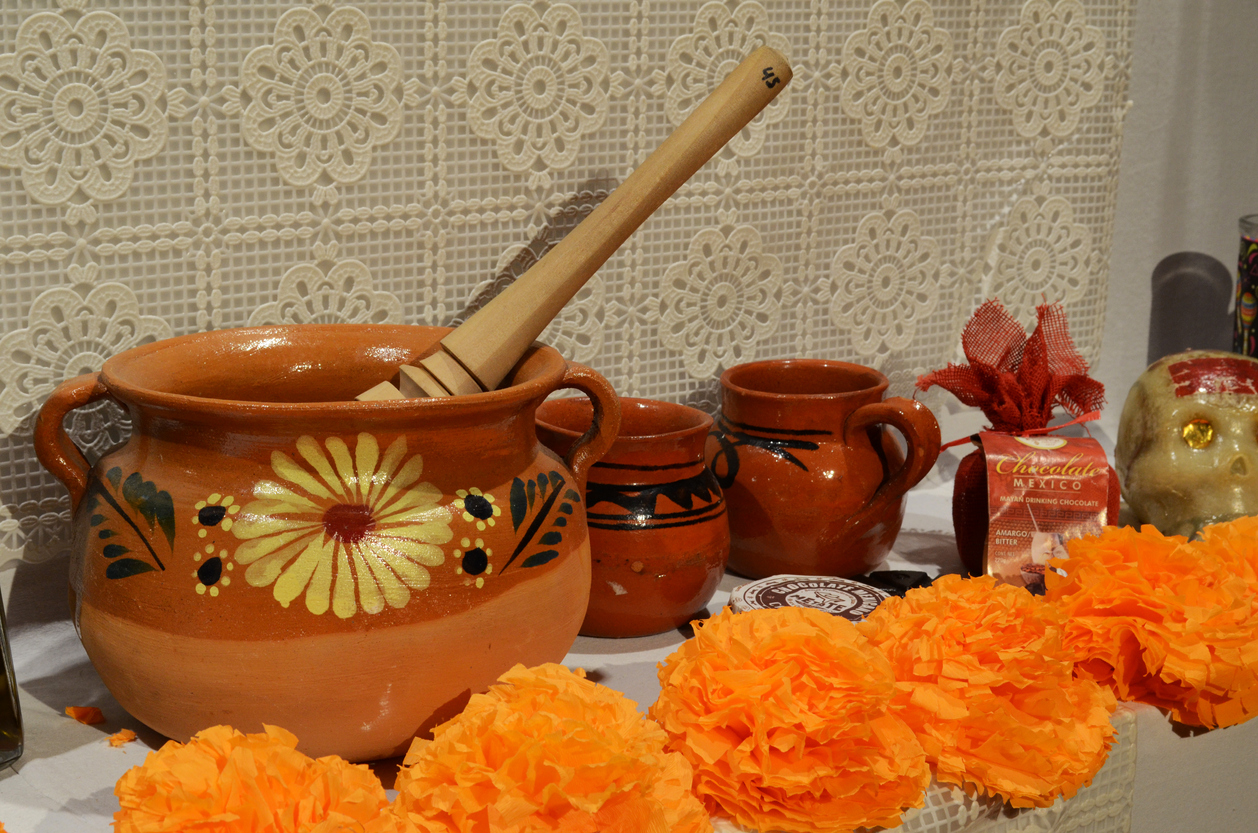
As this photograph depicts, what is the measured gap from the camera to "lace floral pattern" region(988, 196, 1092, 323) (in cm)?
100

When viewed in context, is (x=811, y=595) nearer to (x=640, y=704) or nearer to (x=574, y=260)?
(x=640, y=704)

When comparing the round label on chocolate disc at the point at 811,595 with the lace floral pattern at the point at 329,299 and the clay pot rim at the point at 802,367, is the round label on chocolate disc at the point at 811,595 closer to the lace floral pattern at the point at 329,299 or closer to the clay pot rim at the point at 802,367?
the clay pot rim at the point at 802,367

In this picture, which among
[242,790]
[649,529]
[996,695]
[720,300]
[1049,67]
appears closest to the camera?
[242,790]

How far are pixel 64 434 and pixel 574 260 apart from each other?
28 cm

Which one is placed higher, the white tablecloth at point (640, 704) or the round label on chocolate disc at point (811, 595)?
the round label on chocolate disc at point (811, 595)

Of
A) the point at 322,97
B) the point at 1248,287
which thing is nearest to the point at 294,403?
the point at 322,97

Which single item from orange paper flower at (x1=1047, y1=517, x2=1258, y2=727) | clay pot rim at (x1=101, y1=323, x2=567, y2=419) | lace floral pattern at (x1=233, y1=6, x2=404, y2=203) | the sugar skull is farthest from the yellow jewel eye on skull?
lace floral pattern at (x1=233, y1=6, x2=404, y2=203)

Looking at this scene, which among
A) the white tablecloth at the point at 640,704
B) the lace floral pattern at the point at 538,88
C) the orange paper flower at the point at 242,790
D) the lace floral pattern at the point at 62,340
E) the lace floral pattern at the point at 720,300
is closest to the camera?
the orange paper flower at the point at 242,790

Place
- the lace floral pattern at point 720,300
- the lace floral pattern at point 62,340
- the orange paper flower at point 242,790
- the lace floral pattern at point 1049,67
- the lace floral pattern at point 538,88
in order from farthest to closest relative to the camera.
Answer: the lace floral pattern at point 1049,67, the lace floral pattern at point 720,300, the lace floral pattern at point 538,88, the lace floral pattern at point 62,340, the orange paper flower at point 242,790

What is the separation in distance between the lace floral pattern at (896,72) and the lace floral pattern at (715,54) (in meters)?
0.08

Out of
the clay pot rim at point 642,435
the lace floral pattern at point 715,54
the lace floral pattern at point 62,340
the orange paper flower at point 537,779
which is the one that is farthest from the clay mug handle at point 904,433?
the lace floral pattern at point 62,340

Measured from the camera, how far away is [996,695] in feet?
1.85

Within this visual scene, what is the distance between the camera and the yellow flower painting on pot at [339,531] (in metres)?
0.50

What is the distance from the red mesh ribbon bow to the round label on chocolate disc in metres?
0.18
